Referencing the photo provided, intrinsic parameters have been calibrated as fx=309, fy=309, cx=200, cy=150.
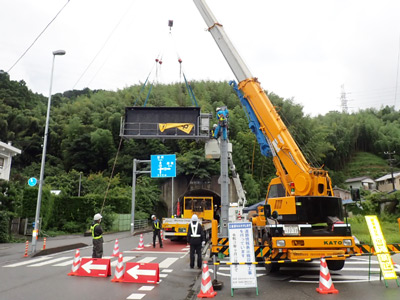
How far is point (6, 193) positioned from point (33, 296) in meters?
14.4

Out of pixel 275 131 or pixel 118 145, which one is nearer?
pixel 275 131

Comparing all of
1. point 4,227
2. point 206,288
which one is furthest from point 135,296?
point 4,227

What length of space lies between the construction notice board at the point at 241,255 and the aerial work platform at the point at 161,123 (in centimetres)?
1168

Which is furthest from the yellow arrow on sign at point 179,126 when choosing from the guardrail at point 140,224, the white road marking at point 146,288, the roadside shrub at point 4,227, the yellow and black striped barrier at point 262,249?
the guardrail at point 140,224

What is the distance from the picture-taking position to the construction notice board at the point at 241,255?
6723 millimetres

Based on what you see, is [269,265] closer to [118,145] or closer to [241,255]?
[241,255]

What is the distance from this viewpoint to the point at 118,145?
46781mm

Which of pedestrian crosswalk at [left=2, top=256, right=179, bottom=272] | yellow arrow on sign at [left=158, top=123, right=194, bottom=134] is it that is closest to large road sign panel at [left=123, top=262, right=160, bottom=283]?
pedestrian crosswalk at [left=2, top=256, right=179, bottom=272]

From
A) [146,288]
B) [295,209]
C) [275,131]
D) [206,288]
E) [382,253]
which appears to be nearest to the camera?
[206,288]

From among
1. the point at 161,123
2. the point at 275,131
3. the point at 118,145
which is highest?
the point at 118,145

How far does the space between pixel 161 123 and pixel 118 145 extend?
96.4 ft

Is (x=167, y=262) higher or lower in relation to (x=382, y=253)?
lower

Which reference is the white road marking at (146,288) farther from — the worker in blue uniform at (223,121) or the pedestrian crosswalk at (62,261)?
the worker in blue uniform at (223,121)

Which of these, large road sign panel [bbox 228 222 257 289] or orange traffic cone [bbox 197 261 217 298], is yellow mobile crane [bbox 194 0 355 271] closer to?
large road sign panel [bbox 228 222 257 289]
